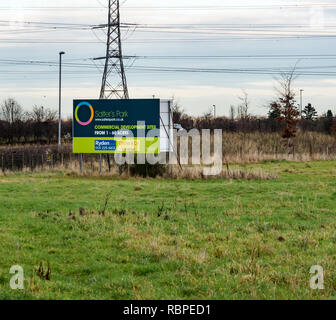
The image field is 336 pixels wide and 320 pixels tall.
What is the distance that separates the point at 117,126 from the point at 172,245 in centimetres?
2063

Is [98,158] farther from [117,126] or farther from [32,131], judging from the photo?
[32,131]

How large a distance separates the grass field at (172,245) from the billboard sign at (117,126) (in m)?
11.5

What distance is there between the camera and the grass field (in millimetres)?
8273

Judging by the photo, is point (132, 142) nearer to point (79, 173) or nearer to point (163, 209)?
point (79, 173)

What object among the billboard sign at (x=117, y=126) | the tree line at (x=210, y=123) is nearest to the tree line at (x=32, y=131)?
the tree line at (x=210, y=123)

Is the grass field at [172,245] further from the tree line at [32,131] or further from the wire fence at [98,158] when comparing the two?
the tree line at [32,131]

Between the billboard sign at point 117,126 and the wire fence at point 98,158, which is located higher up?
the billboard sign at point 117,126

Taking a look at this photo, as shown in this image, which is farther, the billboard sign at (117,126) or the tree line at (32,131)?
the tree line at (32,131)

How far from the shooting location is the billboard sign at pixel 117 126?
30.8 metres

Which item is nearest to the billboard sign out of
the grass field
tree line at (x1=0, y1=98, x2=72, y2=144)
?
the grass field

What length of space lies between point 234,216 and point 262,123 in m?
51.9

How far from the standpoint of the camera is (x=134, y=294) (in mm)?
7914

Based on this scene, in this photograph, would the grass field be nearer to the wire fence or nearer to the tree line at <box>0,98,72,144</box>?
the wire fence
